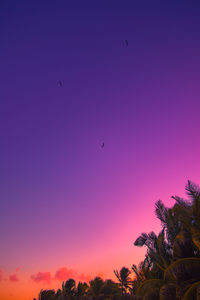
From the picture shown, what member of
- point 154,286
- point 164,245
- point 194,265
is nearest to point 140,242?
point 164,245

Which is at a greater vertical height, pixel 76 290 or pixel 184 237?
pixel 184 237

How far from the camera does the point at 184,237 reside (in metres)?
11.0

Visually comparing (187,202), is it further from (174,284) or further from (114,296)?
(114,296)

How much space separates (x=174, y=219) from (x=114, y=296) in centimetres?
2684

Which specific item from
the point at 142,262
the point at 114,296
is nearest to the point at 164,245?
the point at 142,262

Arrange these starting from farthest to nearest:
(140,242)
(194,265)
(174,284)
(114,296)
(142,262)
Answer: (114,296), (142,262), (140,242), (174,284), (194,265)

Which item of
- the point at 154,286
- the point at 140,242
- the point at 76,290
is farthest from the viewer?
the point at 76,290

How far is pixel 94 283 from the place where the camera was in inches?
1336

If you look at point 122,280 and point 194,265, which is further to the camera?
point 122,280

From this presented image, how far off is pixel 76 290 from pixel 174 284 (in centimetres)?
3135

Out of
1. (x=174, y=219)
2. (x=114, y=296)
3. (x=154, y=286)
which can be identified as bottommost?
(x=114, y=296)

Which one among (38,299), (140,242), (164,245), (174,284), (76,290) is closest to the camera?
(174,284)

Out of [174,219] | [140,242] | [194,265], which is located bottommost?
[194,265]

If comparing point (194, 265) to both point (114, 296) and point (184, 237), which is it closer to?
point (184, 237)
